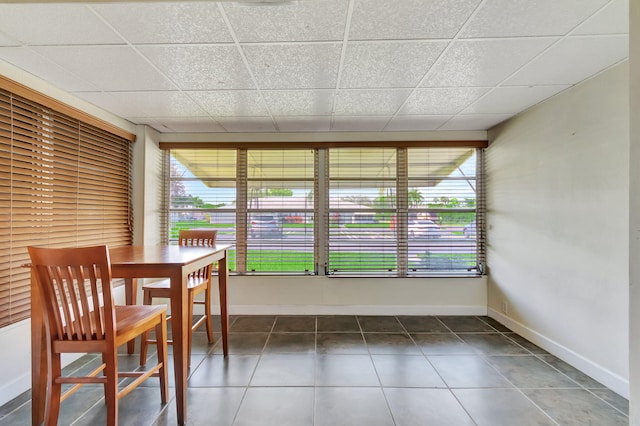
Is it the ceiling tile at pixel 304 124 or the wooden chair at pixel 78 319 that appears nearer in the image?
the wooden chair at pixel 78 319

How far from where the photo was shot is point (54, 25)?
5.09 ft

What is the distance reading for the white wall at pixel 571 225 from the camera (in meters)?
1.99

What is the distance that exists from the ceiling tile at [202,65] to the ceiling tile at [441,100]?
148 centimetres

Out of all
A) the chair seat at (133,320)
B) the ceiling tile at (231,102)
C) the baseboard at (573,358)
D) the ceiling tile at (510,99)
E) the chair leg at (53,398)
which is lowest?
the baseboard at (573,358)

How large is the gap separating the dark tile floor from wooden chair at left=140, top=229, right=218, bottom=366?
0.23m

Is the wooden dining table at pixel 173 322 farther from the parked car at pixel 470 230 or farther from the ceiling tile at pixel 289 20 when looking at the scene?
the parked car at pixel 470 230

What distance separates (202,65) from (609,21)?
2.48m

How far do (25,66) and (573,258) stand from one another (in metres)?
4.48

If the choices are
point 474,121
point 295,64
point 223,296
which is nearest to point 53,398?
point 223,296

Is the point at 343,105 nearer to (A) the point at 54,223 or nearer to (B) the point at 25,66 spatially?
(B) the point at 25,66

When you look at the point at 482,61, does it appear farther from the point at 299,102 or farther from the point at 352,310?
the point at 352,310

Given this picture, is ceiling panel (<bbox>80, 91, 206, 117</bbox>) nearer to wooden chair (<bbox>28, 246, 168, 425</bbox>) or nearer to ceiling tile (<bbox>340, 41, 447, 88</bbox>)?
ceiling tile (<bbox>340, 41, 447, 88</bbox>)

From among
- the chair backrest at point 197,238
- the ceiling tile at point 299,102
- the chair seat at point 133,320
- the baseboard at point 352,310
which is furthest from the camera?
the baseboard at point 352,310

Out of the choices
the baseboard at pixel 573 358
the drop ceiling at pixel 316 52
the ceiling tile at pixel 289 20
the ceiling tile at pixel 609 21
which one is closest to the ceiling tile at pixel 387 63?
the drop ceiling at pixel 316 52
